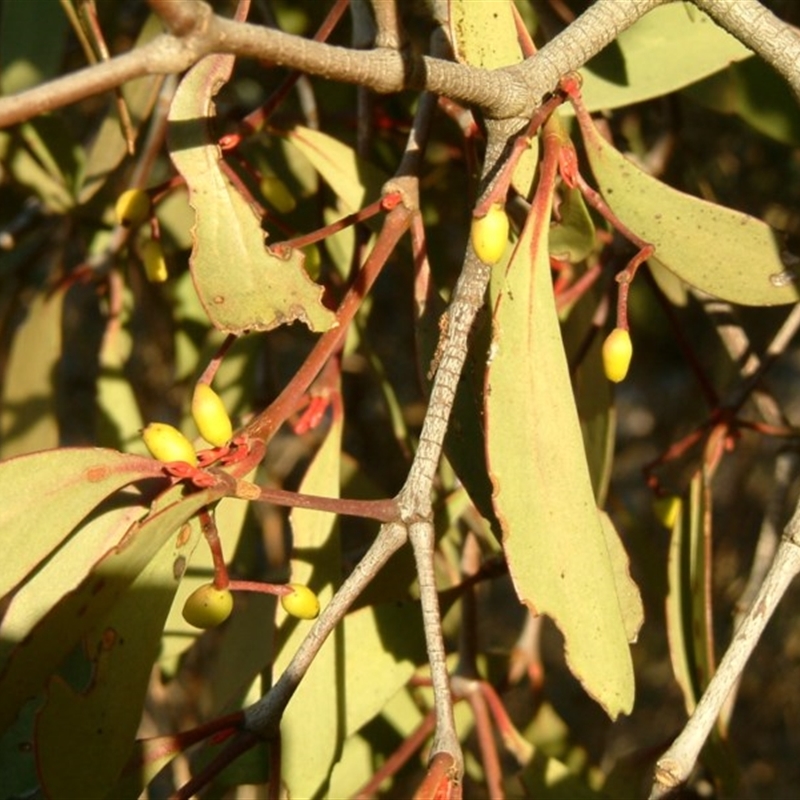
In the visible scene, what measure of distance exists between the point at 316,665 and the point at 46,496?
0.82ft

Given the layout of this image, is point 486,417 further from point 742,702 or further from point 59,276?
point 742,702

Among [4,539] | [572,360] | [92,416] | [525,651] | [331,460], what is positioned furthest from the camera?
[92,416]

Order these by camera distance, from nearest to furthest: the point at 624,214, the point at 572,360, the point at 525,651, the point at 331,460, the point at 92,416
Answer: the point at 624,214, the point at 331,460, the point at 572,360, the point at 525,651, the point at 92,416

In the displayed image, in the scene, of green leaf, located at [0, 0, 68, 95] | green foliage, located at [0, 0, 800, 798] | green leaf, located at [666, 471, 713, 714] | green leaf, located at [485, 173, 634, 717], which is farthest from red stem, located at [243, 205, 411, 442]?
green leaf, located at [0, 0, 68, 95]

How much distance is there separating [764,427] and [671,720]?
1.48 metres

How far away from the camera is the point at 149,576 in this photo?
714mm

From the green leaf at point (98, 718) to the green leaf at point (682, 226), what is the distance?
37 centimetres

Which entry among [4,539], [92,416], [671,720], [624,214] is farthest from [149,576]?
[671,720]

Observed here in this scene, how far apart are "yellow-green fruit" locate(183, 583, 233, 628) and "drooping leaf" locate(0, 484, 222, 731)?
44 millimetres

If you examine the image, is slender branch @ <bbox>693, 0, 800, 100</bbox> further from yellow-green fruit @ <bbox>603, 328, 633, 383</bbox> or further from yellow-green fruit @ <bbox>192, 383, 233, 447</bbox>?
yellow-green fruit @ <bbox>192, 383, 233, 447</bbox>

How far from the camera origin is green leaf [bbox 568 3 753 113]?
0.95 meters

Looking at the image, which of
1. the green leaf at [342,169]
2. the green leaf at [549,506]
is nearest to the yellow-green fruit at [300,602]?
the green leaf at [549,506]

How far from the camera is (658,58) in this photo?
0.97m

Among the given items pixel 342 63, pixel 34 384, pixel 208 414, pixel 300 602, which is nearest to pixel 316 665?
pixel 300 602
